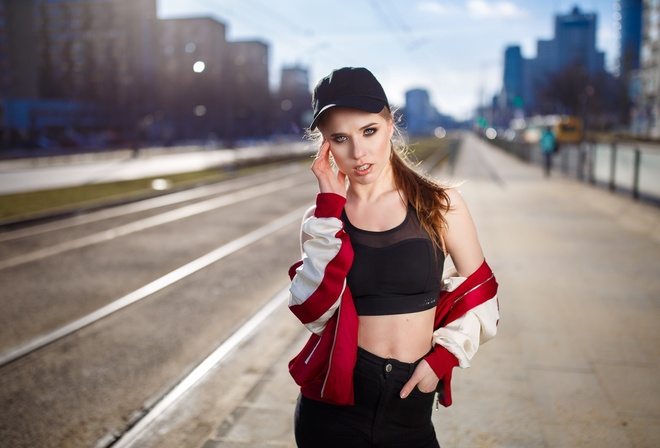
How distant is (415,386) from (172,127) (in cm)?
8588

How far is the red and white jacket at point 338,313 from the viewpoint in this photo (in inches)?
74.0

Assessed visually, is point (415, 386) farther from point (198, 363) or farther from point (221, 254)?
point (221, 254)

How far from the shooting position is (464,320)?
2.03 m

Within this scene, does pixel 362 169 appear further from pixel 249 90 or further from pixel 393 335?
pixel 249 90

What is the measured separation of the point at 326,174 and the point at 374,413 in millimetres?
738

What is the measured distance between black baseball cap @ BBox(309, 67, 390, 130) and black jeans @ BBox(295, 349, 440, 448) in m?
0.74

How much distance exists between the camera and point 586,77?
80750mm

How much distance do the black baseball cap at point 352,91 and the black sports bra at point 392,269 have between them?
1.19ft

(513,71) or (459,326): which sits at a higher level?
(513,71)

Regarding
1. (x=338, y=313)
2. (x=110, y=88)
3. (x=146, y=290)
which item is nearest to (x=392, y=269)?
(x=338, y=313)

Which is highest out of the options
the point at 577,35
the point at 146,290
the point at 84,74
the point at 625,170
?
the point at 577,35

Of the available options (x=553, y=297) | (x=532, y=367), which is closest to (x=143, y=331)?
(x=532, y=367)

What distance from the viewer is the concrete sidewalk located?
382cm

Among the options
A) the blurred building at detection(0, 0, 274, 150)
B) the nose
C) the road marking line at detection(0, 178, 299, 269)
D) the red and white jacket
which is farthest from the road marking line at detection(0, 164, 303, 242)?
the blurred building at detection(0, 0, 274, 150)
